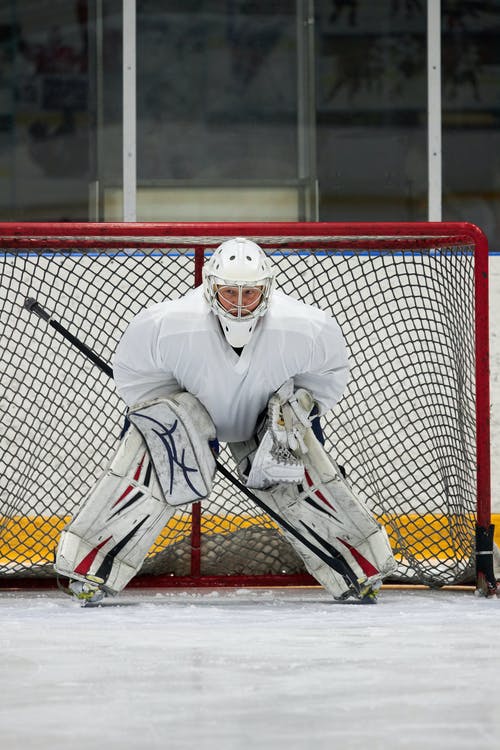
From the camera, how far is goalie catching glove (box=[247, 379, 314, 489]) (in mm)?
3287

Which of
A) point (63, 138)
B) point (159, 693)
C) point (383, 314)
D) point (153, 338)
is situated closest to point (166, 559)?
point (153, 338)

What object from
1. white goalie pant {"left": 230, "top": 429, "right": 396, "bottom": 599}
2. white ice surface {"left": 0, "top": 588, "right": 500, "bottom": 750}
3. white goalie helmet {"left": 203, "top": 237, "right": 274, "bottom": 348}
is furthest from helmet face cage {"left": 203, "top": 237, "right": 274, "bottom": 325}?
white ice surface {"left": 0, "top": 588, "right": 500, "bottom": 750}

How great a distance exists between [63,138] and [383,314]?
159 centimetres

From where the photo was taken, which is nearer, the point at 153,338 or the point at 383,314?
the point at 153,338

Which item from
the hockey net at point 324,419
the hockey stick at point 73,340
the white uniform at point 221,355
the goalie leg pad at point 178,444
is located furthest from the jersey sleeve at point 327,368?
the hockey stick at point 73,340

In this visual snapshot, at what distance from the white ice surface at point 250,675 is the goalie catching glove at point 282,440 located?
33 centimetres

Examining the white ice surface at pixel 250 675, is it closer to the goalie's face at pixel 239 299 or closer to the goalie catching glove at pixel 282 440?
the goalie catching glove at pixel 282 440

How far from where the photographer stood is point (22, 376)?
440 cm

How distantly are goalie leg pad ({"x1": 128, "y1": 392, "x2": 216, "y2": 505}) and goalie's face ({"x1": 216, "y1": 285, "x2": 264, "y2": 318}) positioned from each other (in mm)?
271

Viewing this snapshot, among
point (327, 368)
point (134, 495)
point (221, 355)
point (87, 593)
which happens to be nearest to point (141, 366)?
point (221, 355)

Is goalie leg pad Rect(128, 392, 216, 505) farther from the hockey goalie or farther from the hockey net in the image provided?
the hockey net

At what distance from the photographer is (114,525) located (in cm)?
332

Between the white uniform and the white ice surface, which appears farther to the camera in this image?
the white uniform

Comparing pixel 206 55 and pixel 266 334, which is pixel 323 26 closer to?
pixel 206 55
